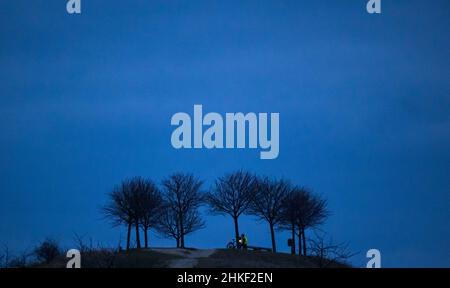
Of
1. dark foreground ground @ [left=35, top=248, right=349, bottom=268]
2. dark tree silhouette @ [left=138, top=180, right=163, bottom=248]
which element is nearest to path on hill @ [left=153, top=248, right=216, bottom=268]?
dark foreground ground @ [left=35, top=248, right=349, bottom=268]

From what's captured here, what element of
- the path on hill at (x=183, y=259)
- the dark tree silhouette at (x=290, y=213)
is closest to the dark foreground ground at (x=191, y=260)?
the path on hill at (x=183, y=259)

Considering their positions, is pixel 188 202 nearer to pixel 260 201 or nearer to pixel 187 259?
pixel 260 201

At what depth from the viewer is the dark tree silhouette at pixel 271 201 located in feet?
258

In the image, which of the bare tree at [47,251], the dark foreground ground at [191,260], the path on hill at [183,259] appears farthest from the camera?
the bare tree at [47,251]

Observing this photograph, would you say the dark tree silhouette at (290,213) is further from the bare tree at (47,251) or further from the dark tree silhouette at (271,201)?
the bare tree at (47,251)

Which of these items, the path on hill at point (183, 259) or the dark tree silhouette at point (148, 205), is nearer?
the path on hill at point (183, 259)

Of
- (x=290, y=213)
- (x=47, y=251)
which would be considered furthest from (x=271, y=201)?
(x=47, y=251)

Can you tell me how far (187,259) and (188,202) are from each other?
94.8 feet

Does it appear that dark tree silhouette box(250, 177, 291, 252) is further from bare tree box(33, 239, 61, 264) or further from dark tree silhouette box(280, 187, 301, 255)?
bare tree box(33, 239, 61, 264)

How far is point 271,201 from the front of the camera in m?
79.6

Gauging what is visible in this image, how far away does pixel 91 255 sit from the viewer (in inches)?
1702

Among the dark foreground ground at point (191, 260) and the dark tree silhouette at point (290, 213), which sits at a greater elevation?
the dark tree silhouette at point (290, 213)
